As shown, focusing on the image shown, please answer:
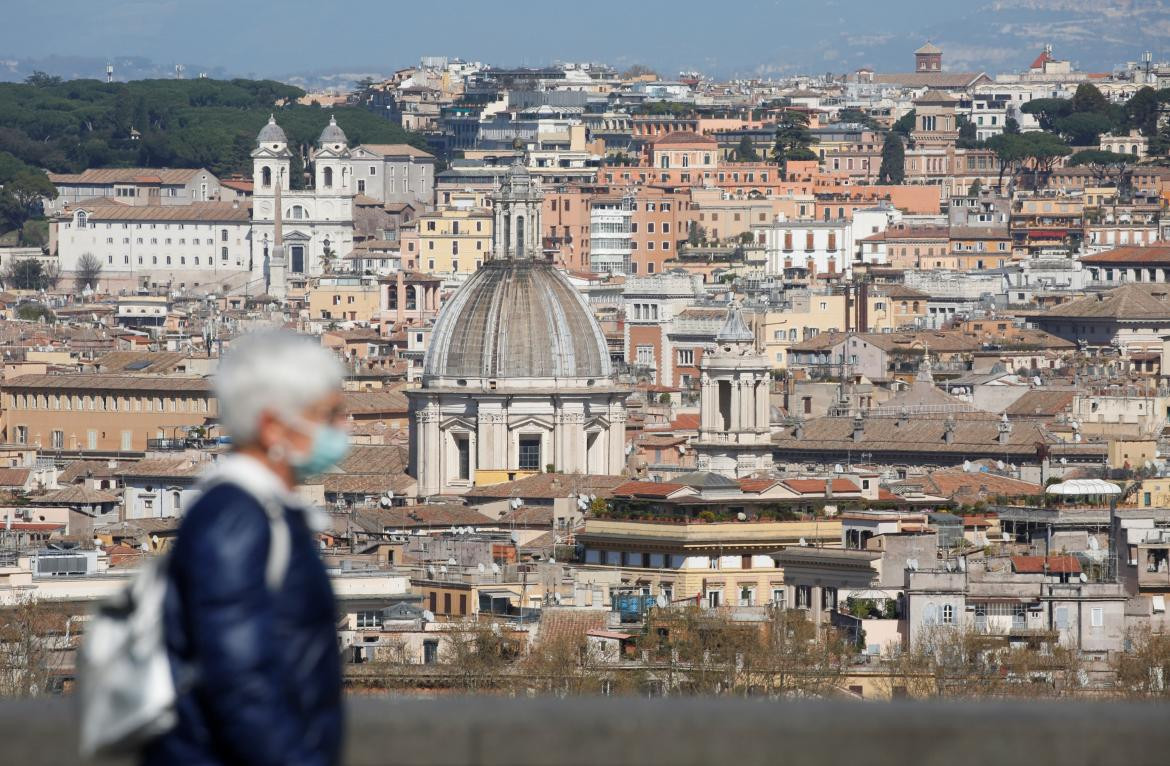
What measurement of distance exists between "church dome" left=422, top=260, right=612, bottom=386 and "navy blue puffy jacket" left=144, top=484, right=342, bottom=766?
5034 centimetres

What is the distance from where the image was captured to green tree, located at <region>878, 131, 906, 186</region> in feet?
466

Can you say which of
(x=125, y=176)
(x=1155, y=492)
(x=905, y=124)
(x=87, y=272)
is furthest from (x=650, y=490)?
(x=905, y=124)

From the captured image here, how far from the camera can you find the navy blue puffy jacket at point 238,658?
178 inches

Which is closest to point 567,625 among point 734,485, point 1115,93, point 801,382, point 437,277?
point 734,485

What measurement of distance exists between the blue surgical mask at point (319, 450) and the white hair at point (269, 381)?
41 mm

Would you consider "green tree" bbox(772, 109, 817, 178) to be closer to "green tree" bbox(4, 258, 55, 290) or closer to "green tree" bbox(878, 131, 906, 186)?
"green tree" bbox(878, 131, 906, 186)

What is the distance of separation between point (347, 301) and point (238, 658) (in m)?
103

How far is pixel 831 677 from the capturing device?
2653cm

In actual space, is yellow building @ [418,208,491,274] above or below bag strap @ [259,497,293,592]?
above

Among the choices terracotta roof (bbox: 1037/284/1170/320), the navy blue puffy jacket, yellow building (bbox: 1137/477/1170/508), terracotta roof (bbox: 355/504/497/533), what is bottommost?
terracotta roof (bbox: 355/504/497/533)

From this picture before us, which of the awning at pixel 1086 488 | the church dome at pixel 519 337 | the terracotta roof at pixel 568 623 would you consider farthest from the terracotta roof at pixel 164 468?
the terracotta roof at pixel 568 623

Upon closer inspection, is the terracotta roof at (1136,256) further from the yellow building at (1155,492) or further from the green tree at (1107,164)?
the yellow building at (1155,492)

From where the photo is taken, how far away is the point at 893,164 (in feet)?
470

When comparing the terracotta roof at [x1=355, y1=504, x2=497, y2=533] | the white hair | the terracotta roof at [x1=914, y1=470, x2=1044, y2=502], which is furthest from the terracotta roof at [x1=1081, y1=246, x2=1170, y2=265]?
the white hair
